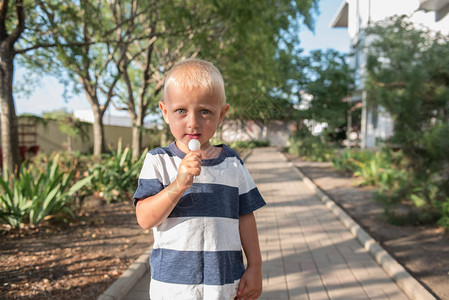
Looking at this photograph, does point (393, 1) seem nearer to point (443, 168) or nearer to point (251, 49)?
point (251, 49)

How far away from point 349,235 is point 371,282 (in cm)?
195

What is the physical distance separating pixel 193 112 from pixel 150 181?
35 cm

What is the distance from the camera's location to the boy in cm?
148

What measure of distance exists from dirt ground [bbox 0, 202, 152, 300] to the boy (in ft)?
7.17

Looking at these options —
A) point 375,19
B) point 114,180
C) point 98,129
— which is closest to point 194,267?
point 114,180

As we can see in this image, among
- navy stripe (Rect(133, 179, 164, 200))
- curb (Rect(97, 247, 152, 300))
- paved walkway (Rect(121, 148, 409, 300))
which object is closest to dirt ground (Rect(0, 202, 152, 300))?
curb (Rect(97, 247, 152, 300))

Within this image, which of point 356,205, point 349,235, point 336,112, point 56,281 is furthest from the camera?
point 336,112

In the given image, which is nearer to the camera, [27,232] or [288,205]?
[27,232]

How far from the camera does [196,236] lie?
1.52 metres

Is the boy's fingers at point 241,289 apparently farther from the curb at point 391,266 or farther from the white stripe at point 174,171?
the curb at point 391,266

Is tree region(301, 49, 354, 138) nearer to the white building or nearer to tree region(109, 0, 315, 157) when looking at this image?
the white building

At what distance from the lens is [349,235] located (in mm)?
5926

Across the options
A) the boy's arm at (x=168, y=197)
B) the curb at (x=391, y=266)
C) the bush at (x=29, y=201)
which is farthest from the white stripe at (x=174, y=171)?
the bush at (x=29, y=201)

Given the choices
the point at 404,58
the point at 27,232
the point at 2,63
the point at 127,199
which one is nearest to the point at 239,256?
the point at 27,232
